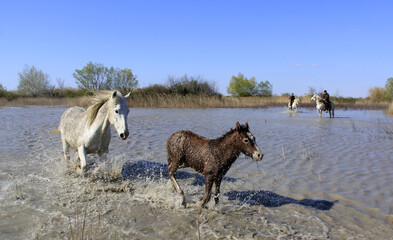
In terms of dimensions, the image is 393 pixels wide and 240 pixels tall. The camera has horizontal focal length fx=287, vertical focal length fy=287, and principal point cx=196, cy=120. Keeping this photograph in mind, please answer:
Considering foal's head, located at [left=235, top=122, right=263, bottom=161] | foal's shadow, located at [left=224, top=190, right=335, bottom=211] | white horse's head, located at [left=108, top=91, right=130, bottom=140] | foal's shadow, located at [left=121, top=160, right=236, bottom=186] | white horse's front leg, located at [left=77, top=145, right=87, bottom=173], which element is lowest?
foal's shadow, located at [left=224, top=190, right=335, bottom=211]

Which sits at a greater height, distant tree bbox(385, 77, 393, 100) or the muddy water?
distant tree bbox(385, 77, 393, 100)

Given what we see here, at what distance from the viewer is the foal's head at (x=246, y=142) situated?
4.04 metres

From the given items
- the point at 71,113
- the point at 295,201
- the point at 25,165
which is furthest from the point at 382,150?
the point at 25,165

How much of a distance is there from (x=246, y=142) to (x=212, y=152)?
0.53m

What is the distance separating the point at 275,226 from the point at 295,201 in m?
1.16

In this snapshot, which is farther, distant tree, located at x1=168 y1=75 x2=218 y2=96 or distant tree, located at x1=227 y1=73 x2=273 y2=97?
distant tree, located at x1=227 y1=73 x2=273 y2=97

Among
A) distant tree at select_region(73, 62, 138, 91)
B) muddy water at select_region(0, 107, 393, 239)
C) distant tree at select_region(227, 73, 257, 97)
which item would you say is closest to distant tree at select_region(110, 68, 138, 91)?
distant tree at select_region(73, 62, 138, 91)

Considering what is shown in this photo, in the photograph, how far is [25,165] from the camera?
678 cm

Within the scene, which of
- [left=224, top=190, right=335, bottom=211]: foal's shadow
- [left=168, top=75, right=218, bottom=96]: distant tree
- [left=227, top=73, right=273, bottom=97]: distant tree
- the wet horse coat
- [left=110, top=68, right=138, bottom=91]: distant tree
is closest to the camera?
the wet horse coat

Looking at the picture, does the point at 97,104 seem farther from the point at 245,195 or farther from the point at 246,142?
the point at 245,195

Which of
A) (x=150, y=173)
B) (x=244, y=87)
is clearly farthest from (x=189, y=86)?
(x=244, y=87)

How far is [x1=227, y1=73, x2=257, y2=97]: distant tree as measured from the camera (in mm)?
99000

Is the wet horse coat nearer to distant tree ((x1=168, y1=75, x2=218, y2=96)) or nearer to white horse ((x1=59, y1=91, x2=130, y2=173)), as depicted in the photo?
white horse ((x1=59, y1=91, x2=130, y2=173))

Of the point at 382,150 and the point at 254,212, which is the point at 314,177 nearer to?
the point at 254,212
